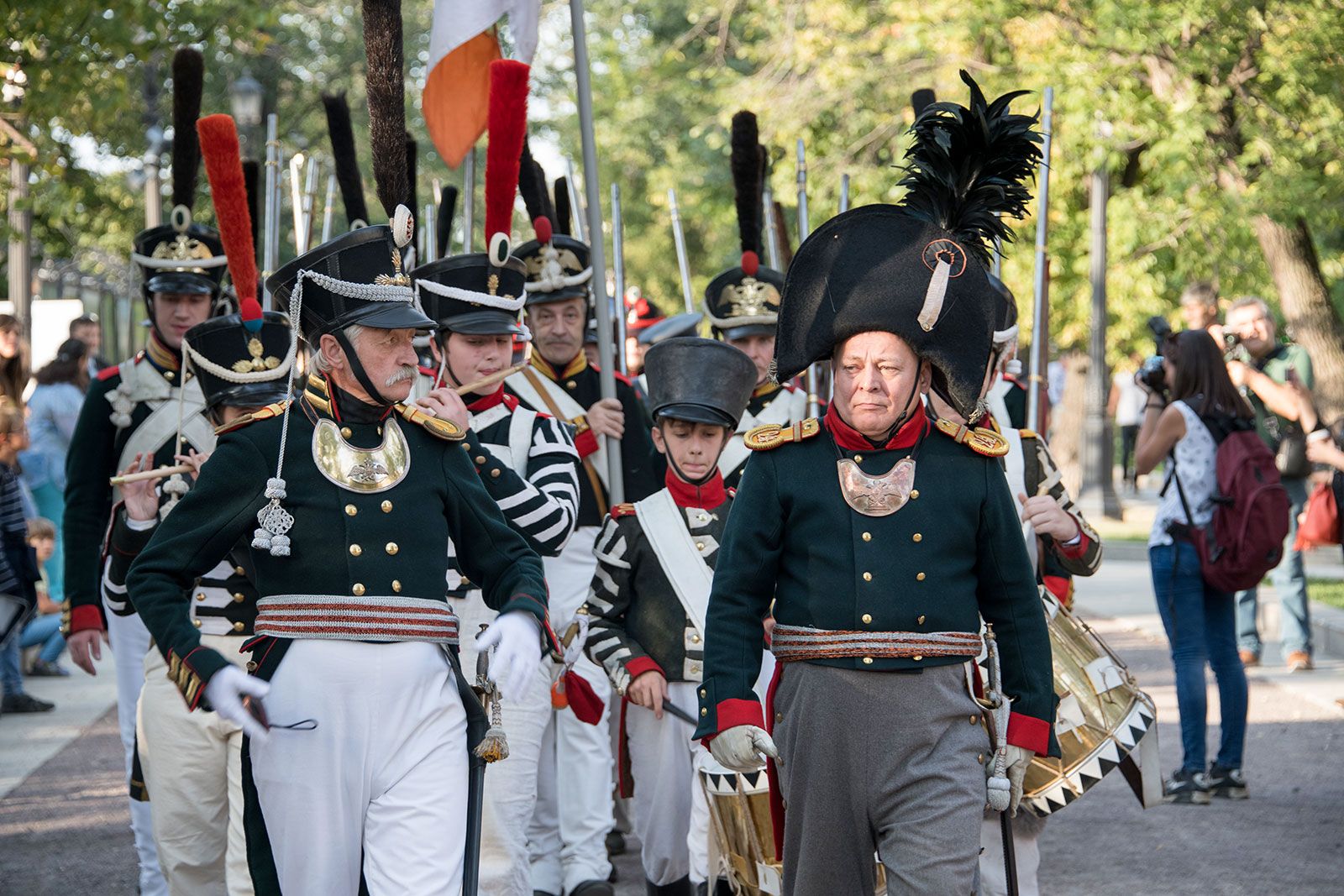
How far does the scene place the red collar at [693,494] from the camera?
6.30 m

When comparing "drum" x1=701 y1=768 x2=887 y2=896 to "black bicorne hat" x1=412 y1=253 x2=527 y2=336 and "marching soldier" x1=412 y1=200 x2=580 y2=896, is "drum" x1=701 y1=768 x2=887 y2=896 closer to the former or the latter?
"marching soldier" x1=412 y1=200 x2=580 y2=896

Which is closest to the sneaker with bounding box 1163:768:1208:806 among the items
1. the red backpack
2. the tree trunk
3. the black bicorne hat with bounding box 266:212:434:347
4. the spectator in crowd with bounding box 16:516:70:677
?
the red backpack

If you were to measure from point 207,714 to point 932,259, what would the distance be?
110 inches

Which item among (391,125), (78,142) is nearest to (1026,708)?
(391,125)

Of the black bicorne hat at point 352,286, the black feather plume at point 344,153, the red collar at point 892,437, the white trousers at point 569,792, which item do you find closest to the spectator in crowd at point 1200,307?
the white trousers at point 569,792

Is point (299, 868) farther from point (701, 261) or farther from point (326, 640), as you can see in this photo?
point (701, 261)

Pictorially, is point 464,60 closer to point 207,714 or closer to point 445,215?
point 445,215

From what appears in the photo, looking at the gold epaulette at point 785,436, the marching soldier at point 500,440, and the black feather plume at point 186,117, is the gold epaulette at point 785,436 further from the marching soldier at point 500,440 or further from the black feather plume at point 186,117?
the black feather plume at point 186,117

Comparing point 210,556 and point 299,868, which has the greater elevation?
point 210,556

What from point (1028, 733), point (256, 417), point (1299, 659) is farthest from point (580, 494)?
point (1299, 659)

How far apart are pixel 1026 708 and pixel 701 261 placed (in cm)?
3422

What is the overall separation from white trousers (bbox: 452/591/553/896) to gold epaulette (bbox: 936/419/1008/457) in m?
2.01

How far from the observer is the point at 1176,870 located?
7395 millimetres

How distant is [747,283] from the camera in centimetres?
873
